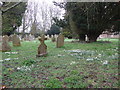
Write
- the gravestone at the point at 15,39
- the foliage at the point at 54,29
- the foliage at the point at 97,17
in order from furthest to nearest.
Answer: the foliage at the point at 54,29 < the foliage at the point at 97,17 < the gravestone at the point at 15,39

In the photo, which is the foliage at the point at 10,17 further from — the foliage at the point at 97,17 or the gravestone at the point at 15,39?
the foliage at the point at 97,17

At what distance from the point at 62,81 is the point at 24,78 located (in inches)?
44.8

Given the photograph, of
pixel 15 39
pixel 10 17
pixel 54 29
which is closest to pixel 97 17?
pixel 15 39

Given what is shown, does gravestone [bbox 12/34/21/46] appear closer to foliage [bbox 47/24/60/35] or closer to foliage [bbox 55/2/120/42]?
foliage [bbox 55/2/120/42]

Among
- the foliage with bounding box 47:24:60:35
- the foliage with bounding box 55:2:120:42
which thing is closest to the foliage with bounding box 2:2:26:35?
the foliage with bounding box 55:2:120:42

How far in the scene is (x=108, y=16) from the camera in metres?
13.7

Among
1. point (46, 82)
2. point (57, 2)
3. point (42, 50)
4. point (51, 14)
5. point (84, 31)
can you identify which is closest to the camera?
point (46, 82)

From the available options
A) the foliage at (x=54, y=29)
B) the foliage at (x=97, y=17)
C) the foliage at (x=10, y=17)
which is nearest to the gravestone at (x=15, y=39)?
the foliage at (x=10, y=17)

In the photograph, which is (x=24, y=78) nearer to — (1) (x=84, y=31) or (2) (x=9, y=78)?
(2) (x=9, y=78)

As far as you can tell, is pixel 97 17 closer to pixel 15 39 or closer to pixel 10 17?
pixel 15 39

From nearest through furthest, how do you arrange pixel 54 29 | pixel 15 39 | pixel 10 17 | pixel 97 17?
pixel 15 39 < pixel 97 17 < pixel 10 17 < pixel 54 29

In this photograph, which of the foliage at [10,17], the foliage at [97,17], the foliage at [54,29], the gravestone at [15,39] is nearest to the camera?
the gravestone at [15,39]

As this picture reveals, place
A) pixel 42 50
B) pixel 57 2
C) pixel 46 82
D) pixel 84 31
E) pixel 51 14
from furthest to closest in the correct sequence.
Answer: pixel 51 14, pixel 57 2, pixel 84 31, pixel 42 50, pixel 46 82

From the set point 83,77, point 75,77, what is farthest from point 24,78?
point 83,77
